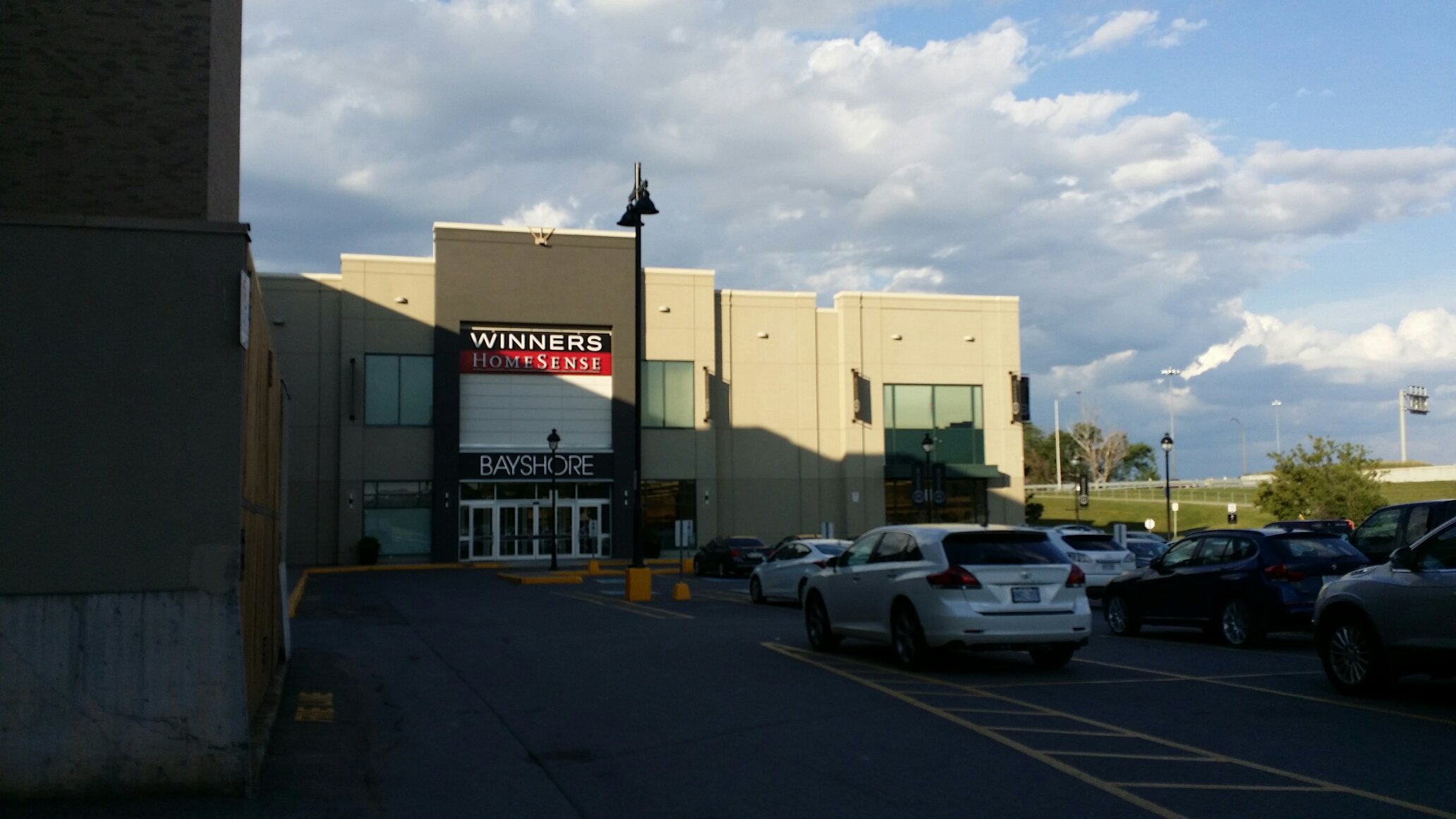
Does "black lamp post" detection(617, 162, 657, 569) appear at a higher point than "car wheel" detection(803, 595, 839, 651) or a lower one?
higher

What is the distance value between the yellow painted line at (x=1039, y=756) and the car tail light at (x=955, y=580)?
1360mm

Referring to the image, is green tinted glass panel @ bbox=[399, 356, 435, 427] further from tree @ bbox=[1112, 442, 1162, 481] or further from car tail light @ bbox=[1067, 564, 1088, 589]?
tree @ bbox=[1112, 442, 1162, 481]

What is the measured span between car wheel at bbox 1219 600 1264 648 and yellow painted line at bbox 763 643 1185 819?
5.97 m

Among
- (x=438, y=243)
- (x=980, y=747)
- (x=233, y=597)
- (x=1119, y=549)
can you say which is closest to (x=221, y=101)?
(x=233, y=597)

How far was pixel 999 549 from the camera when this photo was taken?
1391cm

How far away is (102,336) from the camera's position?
7.73 metres

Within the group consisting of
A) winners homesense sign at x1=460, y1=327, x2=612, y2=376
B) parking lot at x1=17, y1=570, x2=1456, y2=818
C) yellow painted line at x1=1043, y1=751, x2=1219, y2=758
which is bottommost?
parking lot at x1=17, y1=570, x2=1456, y2=818

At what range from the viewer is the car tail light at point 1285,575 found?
630 inches

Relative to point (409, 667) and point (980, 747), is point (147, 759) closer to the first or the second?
point (980, 747)

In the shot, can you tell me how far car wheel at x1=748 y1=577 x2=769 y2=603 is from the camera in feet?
86.3

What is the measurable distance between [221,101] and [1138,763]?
12.8 m

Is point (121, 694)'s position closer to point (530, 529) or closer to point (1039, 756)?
point (1039, 756)

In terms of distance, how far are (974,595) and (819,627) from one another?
10.8 feet

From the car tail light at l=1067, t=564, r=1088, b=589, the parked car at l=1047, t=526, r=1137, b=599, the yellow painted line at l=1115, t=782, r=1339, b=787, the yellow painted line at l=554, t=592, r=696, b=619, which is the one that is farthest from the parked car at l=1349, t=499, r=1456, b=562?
the yellow painted line at l=1115, t=782, r=1339, b=787
